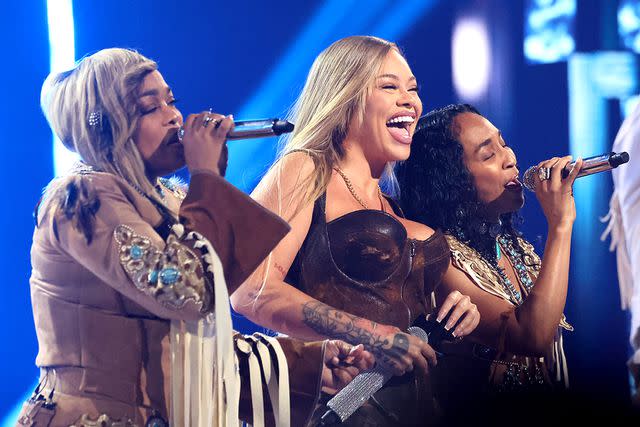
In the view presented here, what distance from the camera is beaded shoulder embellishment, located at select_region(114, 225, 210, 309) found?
1438 millimetres

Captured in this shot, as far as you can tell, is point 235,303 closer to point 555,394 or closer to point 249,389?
point 249,389

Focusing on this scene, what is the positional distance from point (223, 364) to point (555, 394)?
952 mm

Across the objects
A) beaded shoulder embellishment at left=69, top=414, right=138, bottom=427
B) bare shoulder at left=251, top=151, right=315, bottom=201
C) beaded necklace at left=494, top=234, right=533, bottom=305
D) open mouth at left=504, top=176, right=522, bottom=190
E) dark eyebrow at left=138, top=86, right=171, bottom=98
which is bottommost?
beaded necklace at left=494, top=234, right=533, bottom=305

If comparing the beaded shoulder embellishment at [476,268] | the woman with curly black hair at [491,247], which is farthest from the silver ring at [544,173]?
the beaded shoulder embellishment at [476,268]

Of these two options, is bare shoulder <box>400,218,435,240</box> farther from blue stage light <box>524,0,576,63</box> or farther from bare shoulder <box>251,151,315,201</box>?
blue stage light <box>524,0,576,63</box>

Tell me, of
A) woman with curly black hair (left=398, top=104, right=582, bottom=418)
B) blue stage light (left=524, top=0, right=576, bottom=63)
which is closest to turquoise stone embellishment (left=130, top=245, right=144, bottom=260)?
woman with curly black hair (left=398, top=104, right=582, bottom=418)

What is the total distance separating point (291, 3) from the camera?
2201mm

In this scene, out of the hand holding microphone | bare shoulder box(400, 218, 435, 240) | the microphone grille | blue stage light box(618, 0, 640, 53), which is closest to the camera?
the hand holding microphone

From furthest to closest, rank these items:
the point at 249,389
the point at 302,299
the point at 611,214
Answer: the point at 611,214
the point at 302,299
the point at 249,389

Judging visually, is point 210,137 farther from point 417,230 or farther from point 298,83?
point 417,230

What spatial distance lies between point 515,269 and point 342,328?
21.6 inches

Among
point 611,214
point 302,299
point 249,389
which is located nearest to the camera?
point 249,389

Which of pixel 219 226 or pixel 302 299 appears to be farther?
pixel 302 299

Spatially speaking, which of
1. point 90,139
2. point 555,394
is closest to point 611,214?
point 555,394
